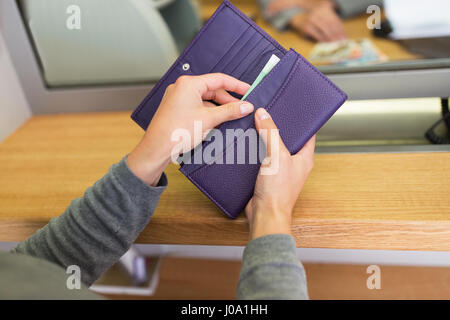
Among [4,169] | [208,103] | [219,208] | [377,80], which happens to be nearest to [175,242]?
[219,208]

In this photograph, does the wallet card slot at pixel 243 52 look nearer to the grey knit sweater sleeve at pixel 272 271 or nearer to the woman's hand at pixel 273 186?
the woman's hand at pixel 273 186

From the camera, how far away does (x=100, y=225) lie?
0.45 m

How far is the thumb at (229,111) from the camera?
0.44 meters

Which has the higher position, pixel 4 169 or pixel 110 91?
pixel 110 91

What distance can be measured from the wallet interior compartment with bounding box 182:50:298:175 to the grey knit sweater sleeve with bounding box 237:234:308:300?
5.7 inches

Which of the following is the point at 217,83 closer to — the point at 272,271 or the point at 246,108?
the point at 246,108

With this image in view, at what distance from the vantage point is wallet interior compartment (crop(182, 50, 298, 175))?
1.53 ft

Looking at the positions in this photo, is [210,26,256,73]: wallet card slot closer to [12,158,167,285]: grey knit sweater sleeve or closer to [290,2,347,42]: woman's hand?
[12,158,167,285]: grey knit sweater sleeve

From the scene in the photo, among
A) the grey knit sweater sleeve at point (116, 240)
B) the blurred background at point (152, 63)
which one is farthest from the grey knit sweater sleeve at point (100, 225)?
the blurred background at point (152, 63)

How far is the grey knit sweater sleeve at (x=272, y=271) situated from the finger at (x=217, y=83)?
0.22 meters

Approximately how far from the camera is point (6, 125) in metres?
0.77

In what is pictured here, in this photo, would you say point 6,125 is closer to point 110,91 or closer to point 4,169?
point 4,169

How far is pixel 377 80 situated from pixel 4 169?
2.57 feet

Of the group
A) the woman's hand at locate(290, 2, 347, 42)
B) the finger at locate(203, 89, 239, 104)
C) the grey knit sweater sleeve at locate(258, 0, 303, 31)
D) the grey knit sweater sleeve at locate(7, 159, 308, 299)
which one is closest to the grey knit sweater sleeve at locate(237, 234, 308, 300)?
the grey knit sweater sleeve at locate(7, 159, 308, 299)
